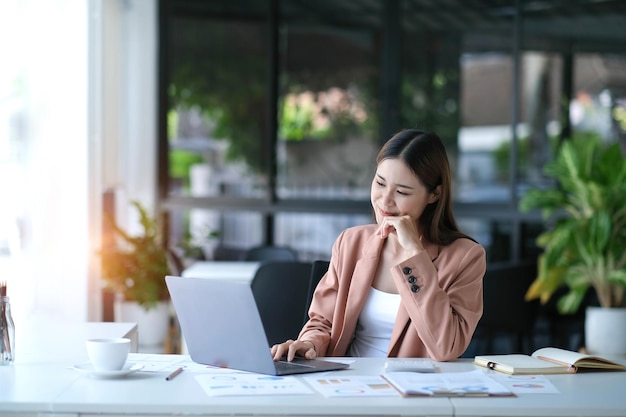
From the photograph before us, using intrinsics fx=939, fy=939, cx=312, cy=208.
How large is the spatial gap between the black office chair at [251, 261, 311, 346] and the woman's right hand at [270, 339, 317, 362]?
1027 millimetres

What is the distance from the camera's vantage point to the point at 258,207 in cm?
746

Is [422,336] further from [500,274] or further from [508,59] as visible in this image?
[508,59]

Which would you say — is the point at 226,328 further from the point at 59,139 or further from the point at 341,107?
the point at 341,107

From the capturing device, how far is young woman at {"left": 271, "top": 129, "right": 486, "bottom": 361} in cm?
287

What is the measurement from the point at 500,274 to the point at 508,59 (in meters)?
1.81

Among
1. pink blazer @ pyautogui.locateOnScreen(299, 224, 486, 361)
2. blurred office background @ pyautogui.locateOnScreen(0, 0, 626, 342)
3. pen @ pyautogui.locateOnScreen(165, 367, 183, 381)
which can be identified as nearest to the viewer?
pen @ pyautogui.locateOnScreen(165, 367, 183, 381)

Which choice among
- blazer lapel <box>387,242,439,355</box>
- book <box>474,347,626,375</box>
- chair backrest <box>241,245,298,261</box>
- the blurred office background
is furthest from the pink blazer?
the blurred office background

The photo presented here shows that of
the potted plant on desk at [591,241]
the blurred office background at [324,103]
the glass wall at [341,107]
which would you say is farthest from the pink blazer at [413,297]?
the glass wall at [341,107]

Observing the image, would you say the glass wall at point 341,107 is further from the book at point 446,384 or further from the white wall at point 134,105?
the book at point 446,384

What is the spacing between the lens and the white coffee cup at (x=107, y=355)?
2457mm

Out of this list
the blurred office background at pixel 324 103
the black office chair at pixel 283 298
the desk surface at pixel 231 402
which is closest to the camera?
the desk surface at pixel 231 402

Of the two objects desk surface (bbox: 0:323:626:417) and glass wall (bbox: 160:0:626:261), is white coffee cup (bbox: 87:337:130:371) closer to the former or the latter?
desk surface (bbox: 0:323:626:417)

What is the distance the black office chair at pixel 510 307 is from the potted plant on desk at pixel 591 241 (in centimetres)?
16

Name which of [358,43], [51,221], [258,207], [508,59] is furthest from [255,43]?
[51,221]
